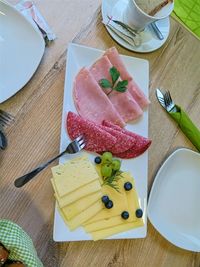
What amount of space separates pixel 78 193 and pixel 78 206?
30 millimetres

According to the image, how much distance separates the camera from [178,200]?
1.02 meters

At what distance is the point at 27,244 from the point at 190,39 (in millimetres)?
814

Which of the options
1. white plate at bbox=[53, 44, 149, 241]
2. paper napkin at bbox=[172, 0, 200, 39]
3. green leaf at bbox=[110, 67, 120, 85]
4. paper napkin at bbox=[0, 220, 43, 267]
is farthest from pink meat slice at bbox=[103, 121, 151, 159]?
paper napkin at bbox=[172, 0, 200, 39]

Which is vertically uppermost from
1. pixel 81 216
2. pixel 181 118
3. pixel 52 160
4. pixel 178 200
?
pixel 52 160

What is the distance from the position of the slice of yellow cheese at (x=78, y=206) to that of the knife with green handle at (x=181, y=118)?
35 cm

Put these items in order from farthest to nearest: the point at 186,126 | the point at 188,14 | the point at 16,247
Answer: the point at 188,14
the point at 186,126
the point at 16,247

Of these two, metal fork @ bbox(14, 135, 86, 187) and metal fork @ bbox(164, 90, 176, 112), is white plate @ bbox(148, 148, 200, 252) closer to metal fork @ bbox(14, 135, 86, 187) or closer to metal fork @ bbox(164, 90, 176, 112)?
metal fork @ bbox(164, 90, 176, 112)

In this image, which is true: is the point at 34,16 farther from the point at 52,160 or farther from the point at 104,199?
the point at 104,199

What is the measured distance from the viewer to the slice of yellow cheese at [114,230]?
870 millimetres

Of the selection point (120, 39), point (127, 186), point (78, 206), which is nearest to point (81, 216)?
point (78, 206)

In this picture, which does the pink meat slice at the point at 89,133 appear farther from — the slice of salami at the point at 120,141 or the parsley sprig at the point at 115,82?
the parsley sprig at the point at 115,82

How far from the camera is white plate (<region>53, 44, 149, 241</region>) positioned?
2.80 feet

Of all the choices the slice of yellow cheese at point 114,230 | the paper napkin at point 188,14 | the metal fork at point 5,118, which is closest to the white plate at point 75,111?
the slice of yellow cheese at point 114,230

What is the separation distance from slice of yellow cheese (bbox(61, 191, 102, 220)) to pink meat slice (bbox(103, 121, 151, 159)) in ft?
0.47
